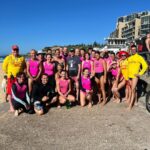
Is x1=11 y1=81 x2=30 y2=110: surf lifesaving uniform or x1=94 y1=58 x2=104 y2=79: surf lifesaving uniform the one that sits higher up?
x1=94 y1=58 x2=104 y2=79: surf lifesaving uniform

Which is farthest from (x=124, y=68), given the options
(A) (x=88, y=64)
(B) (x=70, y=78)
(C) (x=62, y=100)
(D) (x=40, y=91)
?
(D) (x=40, y=91)

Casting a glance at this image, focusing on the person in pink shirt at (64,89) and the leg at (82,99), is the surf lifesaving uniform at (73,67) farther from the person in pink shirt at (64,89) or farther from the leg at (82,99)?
the leg at (82,99)

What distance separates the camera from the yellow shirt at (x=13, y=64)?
10656 mm

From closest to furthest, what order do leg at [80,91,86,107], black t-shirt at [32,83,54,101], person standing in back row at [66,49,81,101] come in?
black t-shirt at [32,83,54,101], leg at [80,91,86,107], person standing in back row at [66,49,81,101]

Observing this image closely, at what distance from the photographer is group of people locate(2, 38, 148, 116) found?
34.1 ft

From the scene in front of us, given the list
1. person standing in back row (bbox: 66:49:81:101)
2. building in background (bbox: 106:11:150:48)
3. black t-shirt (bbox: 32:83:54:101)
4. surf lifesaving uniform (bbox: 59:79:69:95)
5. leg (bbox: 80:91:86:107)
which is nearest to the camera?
black t-shirt (bbox: 32:83:54:101)

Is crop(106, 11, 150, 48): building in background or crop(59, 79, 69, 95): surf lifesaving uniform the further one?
crop(106, 11, 150, 48): building in background

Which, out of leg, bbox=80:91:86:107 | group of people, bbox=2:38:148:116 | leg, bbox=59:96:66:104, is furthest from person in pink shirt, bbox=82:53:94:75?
leg, bbox=59:96:66:104

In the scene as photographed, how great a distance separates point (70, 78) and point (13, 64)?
2024mm

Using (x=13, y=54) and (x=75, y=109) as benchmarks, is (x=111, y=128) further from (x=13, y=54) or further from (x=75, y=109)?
(x=13, y=54)

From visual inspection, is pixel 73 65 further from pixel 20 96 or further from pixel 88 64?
Result: pixel 20 96

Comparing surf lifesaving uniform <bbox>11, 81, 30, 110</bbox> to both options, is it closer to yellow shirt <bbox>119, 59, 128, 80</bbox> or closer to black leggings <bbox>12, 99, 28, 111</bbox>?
black leggings <bbox>12, 99, 28, 111</bbox>

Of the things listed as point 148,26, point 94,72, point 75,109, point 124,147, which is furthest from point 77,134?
point 148,26

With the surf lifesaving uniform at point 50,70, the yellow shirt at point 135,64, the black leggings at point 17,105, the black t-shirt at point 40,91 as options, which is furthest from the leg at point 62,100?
the yellow shirt at point 135,64
